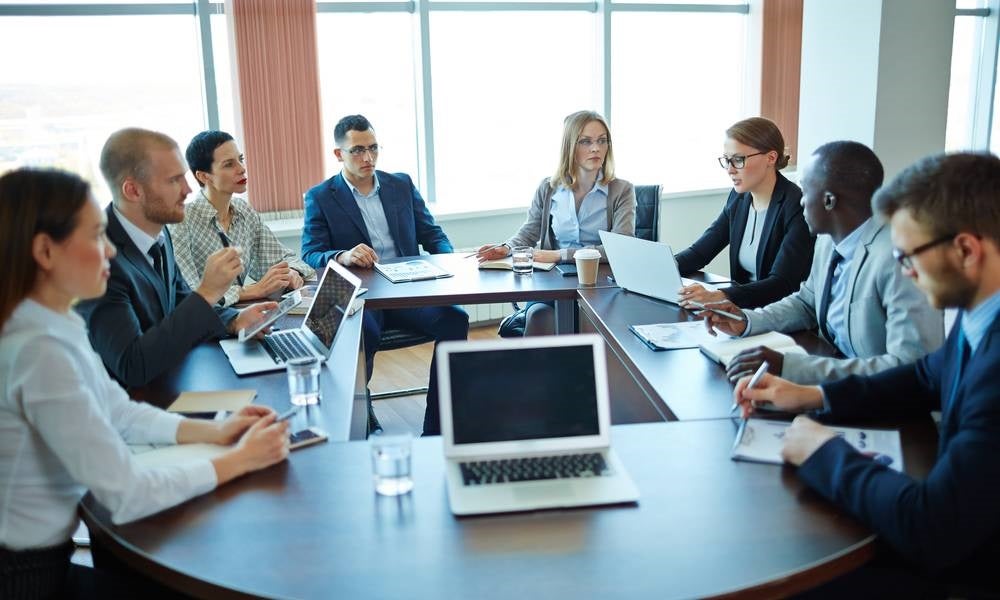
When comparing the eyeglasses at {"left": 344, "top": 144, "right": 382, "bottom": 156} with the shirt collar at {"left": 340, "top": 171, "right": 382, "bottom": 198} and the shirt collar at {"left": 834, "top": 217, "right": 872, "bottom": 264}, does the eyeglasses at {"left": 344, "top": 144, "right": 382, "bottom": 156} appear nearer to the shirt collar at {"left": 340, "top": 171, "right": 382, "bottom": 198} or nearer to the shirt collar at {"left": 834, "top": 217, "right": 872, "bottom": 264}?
the shirt collar at {"left": 340, "top": 171, "right": 382, "bottom": 198}

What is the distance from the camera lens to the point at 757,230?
11.0ft

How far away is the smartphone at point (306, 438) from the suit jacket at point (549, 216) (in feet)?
7.26

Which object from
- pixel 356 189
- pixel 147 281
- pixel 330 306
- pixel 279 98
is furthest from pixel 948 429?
pixel 279 98

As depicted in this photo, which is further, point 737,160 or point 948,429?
point 737,160

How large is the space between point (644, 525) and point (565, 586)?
233 mm

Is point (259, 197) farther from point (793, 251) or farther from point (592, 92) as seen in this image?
point (793, 251)

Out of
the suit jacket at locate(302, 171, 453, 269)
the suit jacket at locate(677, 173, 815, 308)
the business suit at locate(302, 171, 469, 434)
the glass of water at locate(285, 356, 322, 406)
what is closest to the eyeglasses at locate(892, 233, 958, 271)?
the glass of water at locate(285, 356, 322, 406)

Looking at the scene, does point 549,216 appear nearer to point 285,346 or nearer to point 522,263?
point 522,263

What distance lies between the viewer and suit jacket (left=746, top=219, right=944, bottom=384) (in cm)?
204

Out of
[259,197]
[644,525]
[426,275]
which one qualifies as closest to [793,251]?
[426,275]

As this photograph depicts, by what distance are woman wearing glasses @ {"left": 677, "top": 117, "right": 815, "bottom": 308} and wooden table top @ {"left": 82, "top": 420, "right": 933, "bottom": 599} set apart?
1398 mm

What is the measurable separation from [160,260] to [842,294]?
6.49 feet

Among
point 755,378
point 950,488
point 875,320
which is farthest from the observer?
point 875,320

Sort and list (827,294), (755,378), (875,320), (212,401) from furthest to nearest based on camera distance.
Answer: (827,294) < (875,320) < (212,401) < (755,378)
